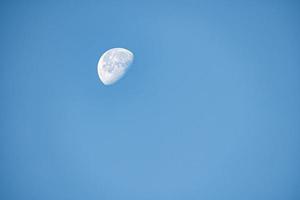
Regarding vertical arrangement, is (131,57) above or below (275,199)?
above

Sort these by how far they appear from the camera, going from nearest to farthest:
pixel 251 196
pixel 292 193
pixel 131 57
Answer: pixel 292 193 → pixel 251 196 → pixel 131 57

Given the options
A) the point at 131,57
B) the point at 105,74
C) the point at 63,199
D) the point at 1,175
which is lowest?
the point at 63,199

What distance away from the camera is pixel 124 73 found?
25.0 ft

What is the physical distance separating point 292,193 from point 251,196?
1.20 meters

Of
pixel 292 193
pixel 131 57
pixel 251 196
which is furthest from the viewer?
pixel 131 57

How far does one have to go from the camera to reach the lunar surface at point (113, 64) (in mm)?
7352

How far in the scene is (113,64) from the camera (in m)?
7.35

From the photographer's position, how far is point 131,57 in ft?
25.0

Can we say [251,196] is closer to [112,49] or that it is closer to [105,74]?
[105,74]

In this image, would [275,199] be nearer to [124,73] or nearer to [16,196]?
[124,73]

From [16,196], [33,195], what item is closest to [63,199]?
[33,195]

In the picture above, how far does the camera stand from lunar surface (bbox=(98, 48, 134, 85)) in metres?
7.35

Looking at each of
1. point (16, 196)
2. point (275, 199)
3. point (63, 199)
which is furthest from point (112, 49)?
point (275, 199)

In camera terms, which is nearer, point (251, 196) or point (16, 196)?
point (251, 196)
